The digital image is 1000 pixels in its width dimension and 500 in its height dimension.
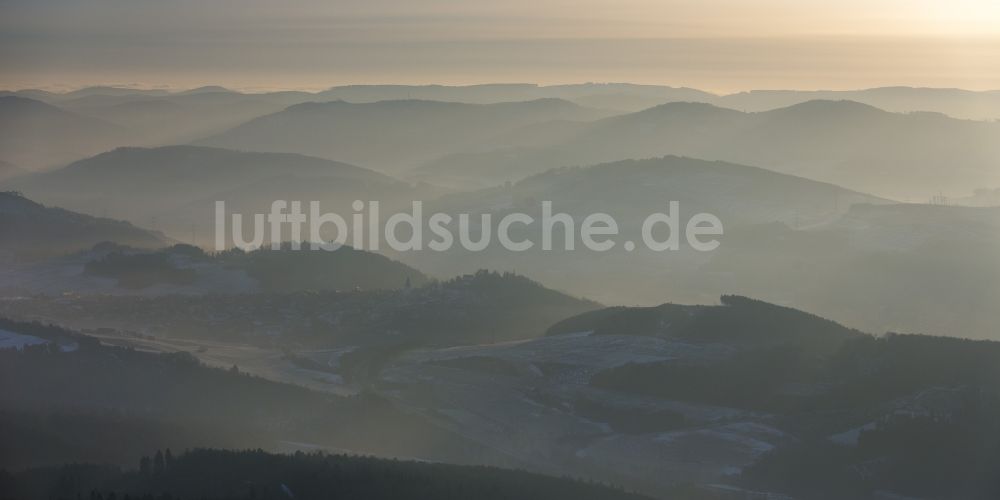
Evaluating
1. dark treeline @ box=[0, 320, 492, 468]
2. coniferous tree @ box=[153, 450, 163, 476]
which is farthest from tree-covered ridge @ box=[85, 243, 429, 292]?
coniferous tree @ box=[153, 450, 163, 476]

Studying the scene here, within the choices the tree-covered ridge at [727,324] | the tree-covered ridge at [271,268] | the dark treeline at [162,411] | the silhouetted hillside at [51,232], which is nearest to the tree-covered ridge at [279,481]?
the dark treeline at [162,411]

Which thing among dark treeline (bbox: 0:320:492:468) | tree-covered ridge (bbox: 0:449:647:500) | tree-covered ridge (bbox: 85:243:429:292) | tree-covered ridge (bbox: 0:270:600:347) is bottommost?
tree-covered ridge (bbox: 0:449:647:500)

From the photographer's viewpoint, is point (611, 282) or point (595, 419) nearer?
point (595, 419)

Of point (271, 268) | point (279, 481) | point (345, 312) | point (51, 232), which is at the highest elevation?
point (51, 232)

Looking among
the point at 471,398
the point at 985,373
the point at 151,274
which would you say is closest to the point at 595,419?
the point at 471,398

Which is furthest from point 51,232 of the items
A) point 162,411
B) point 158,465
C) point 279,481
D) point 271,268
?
point 279,481

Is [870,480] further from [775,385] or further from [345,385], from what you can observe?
[345,385]

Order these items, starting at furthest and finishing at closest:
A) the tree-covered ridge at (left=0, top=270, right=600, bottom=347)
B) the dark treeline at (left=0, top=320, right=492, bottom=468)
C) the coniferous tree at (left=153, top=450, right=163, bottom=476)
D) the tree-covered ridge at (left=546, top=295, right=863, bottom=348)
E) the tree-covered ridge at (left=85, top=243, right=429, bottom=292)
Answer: the tree-covered ridge at (left=85, top=243, right=429, bottom=292) → the tree-covered ridge at (left=0, top=270, right=600, bottom=347) → the tree-covered ridge at (left=546, top=295, right=863, bottom=348) → the dark treeline at (left=0, top=320, right=492, bottom=468) → the coniferous tree at (left=153, top=450, right=163, bottom=476)

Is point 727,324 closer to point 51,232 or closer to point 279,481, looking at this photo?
point 279,481

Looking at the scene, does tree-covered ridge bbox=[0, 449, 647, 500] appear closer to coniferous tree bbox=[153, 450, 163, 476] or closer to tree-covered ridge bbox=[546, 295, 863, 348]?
coniferous tree bbox=[153, 450, 163, 476]
